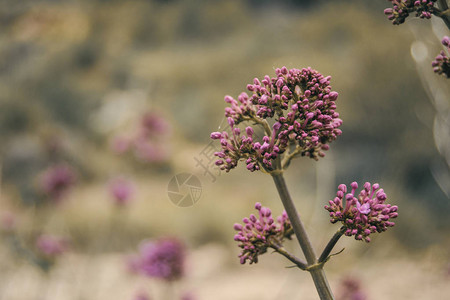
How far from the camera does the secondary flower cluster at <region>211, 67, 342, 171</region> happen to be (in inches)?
39.9

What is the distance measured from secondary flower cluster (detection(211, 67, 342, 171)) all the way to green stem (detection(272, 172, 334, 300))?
65mm

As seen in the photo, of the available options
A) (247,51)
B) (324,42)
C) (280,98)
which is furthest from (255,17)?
(280,98)

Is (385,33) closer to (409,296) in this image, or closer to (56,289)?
(409,296)

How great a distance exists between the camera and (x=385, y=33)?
8.80 meters

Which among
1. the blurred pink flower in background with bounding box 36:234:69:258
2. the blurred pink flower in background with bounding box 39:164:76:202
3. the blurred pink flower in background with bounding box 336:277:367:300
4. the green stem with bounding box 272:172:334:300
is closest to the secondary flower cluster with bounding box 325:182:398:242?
the green stem with bounding box 272:172:334:300

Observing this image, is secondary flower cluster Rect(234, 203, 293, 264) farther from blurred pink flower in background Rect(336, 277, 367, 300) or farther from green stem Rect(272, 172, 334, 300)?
blurred pink flower in background Rect(336, 277, 367, 300)

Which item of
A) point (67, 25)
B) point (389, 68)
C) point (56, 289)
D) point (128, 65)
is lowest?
point (56, 289)

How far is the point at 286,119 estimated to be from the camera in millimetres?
1024

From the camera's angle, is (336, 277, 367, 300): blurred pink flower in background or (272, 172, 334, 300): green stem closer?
(272, 172, 334, 300): green stem

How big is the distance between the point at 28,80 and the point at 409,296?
13327 millimetres

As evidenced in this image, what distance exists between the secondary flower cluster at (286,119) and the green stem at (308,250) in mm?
65

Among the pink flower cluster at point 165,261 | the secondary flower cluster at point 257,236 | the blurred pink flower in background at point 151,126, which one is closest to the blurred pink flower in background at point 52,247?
the blurred pink flower in background at point 151,126

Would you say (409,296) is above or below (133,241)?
below

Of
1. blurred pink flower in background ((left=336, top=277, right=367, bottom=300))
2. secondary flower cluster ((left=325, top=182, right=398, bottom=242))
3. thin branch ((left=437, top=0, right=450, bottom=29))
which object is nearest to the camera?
secondary flower cluster ((left=325, top=182, right=398, bottom=242))
